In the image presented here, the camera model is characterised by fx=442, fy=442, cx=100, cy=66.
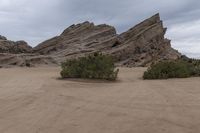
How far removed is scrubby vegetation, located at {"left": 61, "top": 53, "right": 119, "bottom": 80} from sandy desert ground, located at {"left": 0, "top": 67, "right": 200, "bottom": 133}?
217 inches

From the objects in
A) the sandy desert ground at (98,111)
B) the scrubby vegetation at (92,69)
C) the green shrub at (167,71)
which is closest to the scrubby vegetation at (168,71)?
the green shrub at (167,71)

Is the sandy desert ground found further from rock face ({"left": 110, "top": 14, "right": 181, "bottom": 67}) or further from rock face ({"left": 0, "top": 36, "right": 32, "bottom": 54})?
rock face ({"left": 0, "top": 36, "right": 32, "bottom": 54})

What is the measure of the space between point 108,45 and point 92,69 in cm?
1738

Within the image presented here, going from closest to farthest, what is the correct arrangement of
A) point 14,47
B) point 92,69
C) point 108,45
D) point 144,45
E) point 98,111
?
point 98,111 < point 92,69 < point 144,45 < point 108,45 < point 14,47

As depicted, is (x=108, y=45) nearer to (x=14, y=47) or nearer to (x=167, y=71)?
(x=14, y=47)

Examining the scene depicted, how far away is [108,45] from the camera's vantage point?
117 ft

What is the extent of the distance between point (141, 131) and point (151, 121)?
720mm

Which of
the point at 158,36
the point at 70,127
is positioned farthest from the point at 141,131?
the point at 158,36

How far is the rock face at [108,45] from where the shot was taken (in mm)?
33438

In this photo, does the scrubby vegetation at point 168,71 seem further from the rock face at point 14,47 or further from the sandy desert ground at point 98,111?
the rock face at point 14,47

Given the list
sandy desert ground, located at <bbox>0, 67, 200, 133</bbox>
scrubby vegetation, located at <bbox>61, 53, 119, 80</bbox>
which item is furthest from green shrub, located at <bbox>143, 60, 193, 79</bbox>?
sandy desert ground, located at <bbox>0, 67, 200, 133</bbox>

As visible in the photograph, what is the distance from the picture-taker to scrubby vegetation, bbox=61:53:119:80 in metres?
18.3

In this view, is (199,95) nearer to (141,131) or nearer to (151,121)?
(151,121)

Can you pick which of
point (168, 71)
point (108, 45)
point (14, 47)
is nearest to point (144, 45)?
point (108, 45)
